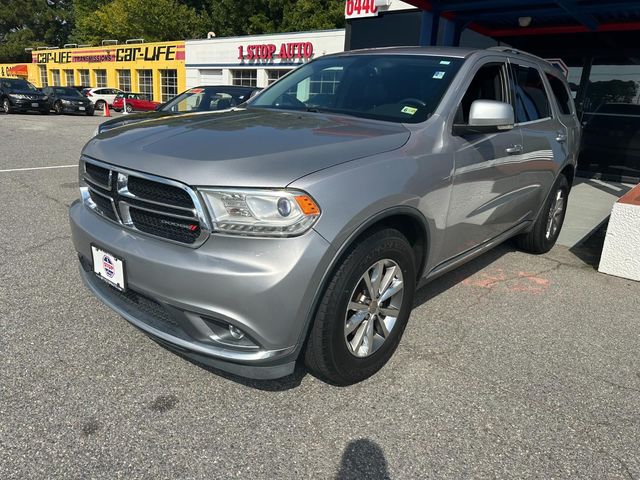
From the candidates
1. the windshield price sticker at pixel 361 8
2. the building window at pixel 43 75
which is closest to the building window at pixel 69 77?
the building window at pixel 43 75

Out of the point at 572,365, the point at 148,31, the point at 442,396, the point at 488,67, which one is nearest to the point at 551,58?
the point at 488,67

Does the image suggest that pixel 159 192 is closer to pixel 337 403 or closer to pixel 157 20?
pixel 337 403

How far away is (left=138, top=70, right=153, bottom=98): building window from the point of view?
3591 cm

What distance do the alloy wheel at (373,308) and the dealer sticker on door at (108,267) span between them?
1109 millimetres

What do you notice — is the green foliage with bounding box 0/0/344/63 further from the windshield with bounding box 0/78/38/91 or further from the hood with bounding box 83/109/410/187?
the hood with bounding box 83/109/410/187

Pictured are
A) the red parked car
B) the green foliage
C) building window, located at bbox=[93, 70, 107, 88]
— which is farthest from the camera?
building window, located at bbox=[93, 70, 107, 88]

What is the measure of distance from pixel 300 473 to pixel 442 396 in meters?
0.93

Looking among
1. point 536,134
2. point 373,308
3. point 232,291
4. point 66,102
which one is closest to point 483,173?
point 536,134

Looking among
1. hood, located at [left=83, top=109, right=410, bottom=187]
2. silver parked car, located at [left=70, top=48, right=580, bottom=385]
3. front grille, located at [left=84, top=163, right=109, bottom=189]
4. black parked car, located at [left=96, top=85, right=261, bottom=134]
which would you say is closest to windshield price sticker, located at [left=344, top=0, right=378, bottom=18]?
Result: black parked car, located at [left=96, top=85, right=261, bottom=134]

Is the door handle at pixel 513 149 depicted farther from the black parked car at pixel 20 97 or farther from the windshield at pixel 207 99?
the black parked car at pixel 20 97

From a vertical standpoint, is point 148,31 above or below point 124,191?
above

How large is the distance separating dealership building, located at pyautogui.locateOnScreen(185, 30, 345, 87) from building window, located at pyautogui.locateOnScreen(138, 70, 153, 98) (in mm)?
6158

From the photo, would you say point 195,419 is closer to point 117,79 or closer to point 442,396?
point 442,396

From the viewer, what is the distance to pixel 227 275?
204 cm
